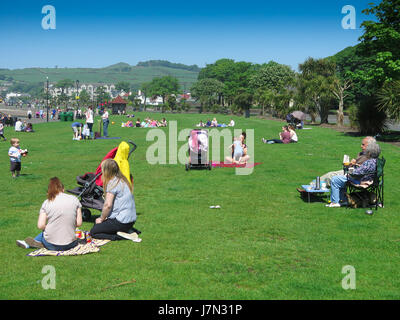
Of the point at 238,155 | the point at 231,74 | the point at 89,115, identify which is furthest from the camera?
the point at 231,74

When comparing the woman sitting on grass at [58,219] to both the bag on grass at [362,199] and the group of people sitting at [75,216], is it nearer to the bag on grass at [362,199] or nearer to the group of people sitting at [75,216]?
the group of people sitting at [75,216]

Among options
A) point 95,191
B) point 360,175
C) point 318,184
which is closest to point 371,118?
point 318,184

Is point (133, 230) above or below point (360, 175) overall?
below

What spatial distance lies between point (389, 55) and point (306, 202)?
19229 mm

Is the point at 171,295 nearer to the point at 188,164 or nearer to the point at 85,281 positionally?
the point at 85,281

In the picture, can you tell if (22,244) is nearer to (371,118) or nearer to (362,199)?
(362,199)

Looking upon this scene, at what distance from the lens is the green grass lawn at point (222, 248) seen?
18.8ft

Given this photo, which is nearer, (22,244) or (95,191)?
(22,244)

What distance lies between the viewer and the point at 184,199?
11.3m

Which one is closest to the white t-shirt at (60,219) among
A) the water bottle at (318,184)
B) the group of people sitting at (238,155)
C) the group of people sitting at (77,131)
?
the water bottle at (318,184)

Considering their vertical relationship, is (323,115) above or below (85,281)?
above

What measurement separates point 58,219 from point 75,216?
0.86 feet

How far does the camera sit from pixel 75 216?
7160mm

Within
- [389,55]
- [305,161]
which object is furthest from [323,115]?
[305,161]
